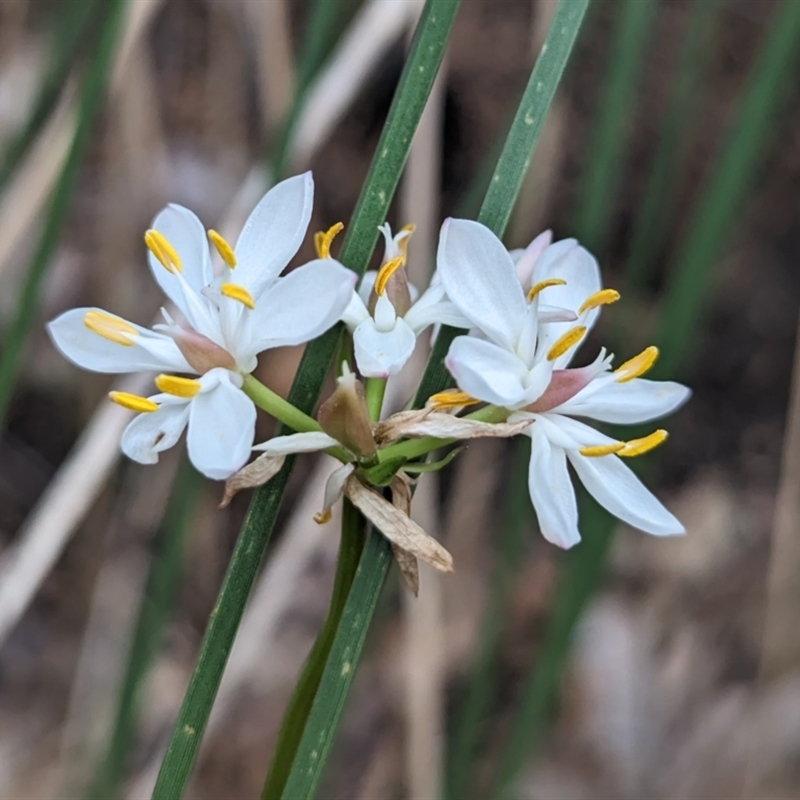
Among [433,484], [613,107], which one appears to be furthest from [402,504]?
[433,484]

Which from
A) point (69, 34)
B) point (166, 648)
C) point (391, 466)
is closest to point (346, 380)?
point (391, 466)

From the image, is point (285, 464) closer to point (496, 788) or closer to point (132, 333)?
point (132, 333)

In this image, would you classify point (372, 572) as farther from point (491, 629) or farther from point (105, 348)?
point (491, 629)

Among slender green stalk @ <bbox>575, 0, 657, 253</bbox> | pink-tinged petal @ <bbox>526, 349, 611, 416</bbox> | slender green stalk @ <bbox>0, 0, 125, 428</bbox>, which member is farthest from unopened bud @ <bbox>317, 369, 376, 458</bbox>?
slender green stalk @ <bbox>575, 0, 657, 253</bbox>

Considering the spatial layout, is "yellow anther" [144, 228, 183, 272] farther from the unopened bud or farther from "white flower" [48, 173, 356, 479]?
the unopened bud

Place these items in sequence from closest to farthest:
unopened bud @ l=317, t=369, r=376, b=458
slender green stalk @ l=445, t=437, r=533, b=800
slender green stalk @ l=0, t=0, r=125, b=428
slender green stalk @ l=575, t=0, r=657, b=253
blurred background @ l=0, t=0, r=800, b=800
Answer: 1. unopened bud @ l=317, t=369, r=376, b=458
2. slender green stalk @ l=0, t=0, r=125, b=428
3. slender green stalk @ l=575, t=0, r=657, b=253
4. slender green stalk @ l=445, t=437, r=533, b=800
5. blurred background @ l=0, t=0, r=800, b=800

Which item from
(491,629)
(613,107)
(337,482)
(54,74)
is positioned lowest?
(491,629)
